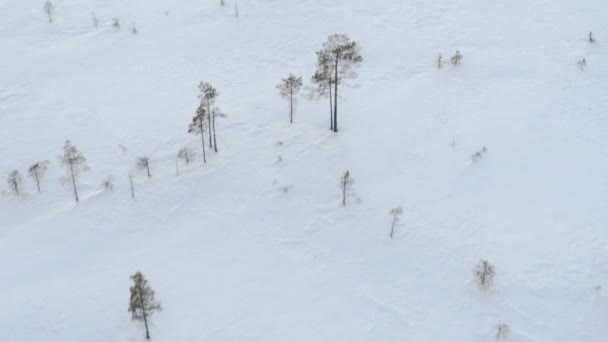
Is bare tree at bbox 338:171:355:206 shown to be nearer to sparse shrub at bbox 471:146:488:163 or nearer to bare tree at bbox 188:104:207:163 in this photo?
sparse shrub at bbox 471:146:488:163

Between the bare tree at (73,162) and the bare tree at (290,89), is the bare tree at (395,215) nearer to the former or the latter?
the bare tree at (290,89)

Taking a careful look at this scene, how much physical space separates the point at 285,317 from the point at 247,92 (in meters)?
19.4

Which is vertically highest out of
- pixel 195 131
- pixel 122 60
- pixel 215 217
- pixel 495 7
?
pixel 495 7

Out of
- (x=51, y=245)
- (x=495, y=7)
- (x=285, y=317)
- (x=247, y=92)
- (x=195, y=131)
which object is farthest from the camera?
(x=495, y=7)

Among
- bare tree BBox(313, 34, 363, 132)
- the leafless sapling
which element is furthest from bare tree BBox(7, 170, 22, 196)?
bare tree BBox(313, 34, 363, 132)

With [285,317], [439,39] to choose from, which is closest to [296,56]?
[439,39]

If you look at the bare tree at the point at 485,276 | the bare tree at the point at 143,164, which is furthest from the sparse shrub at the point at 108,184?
the bare tree at the point at 485,276

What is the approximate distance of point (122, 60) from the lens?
4972 centimetres

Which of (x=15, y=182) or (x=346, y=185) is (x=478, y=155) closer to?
(x=346, y=185)

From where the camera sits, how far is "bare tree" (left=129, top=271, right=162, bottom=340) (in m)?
28.3

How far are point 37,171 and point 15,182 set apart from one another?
4.94 ft

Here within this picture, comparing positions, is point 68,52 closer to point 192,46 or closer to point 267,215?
point 192,46

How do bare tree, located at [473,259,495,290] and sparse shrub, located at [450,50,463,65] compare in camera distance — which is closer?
bare tree, located at [473,259,495,290]

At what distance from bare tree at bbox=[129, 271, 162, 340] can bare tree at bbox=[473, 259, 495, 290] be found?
15820 mm
